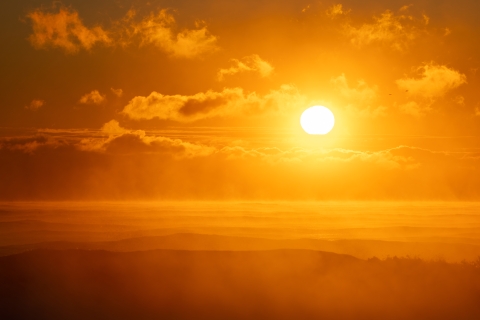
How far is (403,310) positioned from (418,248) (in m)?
4.22

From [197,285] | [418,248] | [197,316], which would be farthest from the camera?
[418,248]

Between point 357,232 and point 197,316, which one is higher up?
point 357,232

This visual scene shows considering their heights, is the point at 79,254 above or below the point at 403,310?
above

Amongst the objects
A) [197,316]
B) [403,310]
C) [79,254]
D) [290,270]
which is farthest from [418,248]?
[79,254]

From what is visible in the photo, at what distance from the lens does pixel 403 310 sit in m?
21.1

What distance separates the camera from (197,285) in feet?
74.3

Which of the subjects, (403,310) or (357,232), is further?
(357,232)

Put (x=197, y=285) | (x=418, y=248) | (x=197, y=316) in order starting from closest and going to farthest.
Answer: (x=197, y=316)
(x=197, y=285)
(x=418, y=248)

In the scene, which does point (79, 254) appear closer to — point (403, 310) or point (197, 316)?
point (197, 316)

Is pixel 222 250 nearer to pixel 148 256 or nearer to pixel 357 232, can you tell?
pixel 148 256

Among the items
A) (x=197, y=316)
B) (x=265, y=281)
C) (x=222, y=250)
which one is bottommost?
(x=197, y=316)

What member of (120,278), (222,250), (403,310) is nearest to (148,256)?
(120,278)

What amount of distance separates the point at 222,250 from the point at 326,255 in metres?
4.62

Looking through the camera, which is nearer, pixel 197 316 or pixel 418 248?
pixel 197 316
